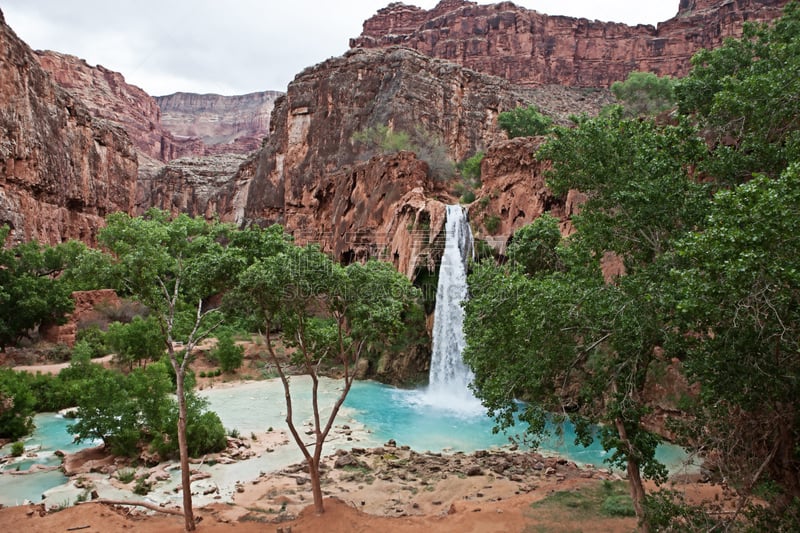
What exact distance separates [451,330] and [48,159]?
32.1m

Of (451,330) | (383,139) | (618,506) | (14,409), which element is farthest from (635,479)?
(383,139)

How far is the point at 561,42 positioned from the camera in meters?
72.1

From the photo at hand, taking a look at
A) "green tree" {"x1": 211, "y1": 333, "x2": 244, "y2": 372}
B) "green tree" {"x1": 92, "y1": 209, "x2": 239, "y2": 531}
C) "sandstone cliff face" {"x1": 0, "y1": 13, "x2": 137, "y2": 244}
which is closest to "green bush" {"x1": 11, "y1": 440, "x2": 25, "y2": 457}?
"green tree" {"x1": 92, "y1": 209, "x2": 239, "y2": 531}

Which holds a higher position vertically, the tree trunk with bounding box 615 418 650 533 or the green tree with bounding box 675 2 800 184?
the green tree with bounding box 675 2 800 184

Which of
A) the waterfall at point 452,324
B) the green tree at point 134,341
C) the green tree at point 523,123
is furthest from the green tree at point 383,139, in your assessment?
the green tree at point 134,341

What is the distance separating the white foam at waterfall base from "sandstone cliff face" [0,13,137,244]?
88.4 ft

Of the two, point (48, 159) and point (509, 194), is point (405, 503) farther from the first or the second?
point (48, 159)

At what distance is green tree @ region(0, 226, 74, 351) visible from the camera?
23.8 m

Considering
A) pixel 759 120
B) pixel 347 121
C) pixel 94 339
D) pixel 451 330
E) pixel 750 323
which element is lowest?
pixel 94 339

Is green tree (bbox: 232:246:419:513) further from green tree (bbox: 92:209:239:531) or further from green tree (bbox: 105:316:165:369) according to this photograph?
green tree (bbox: 105:316:165:369)

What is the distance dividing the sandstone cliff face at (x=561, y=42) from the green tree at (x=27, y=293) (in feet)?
202

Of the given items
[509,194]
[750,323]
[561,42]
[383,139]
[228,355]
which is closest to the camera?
[750,323]

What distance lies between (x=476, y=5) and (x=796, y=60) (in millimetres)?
81723

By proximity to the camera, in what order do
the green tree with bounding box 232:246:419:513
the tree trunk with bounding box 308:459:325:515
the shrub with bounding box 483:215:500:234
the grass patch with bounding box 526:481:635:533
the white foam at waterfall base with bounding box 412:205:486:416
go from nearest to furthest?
the green tree with bounding box 232:246:419:513
the grass patch with bounding box 526:481:635:533
the tree trunk with bounding box 308:459:325:515
the white foam at waterfall base with bounding box 412:205:486:416
the shrub with bounding box 483:215:500:234
